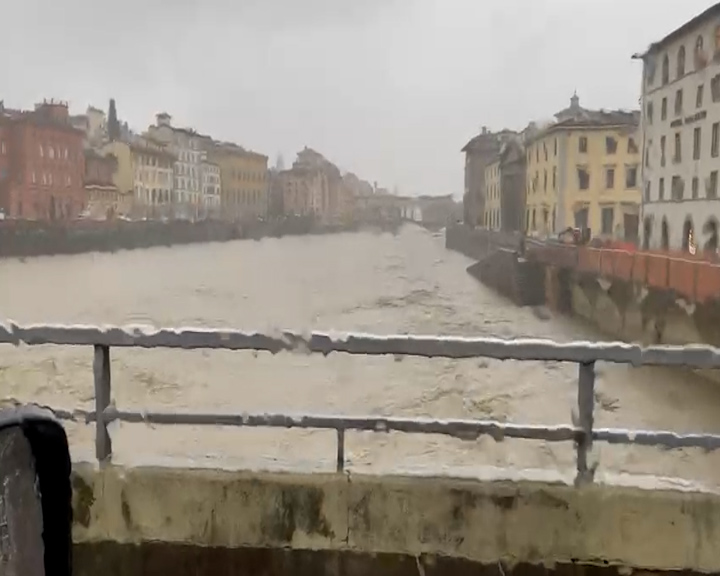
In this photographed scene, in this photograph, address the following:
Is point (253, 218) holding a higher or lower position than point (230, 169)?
lower

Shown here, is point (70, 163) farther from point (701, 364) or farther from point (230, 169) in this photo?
point (701, 364)

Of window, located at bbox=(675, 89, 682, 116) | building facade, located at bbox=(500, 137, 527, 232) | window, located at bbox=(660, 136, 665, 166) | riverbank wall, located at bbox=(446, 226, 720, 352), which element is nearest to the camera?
window, located at bbox=(675, 89, 682, 116)

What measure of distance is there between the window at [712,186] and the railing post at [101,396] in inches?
205

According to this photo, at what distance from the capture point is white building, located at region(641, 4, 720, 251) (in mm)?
5820

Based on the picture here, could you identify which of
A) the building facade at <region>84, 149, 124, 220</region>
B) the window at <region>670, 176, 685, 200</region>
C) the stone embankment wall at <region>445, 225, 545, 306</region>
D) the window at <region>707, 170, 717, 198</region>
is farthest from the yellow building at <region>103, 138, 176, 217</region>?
the window at <region>707, 170, 717, 198</region>

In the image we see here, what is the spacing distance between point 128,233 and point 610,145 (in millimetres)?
5396

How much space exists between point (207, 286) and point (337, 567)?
949 cm

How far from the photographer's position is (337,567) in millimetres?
1959

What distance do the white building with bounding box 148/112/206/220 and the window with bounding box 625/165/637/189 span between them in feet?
14.1

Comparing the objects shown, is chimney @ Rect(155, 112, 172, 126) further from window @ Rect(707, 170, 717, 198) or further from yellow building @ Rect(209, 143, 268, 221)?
window @ Rect(707, 170, 717, 198)

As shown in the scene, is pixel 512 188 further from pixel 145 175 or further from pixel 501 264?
pixel 145 175

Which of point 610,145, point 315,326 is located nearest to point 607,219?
point 610,145

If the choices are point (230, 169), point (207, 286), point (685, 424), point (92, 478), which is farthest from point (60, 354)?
point (92, 478)

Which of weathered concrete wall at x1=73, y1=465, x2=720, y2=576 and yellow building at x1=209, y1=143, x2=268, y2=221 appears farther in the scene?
yellow building at x1=209, y1=143, x2=268, y2=221
